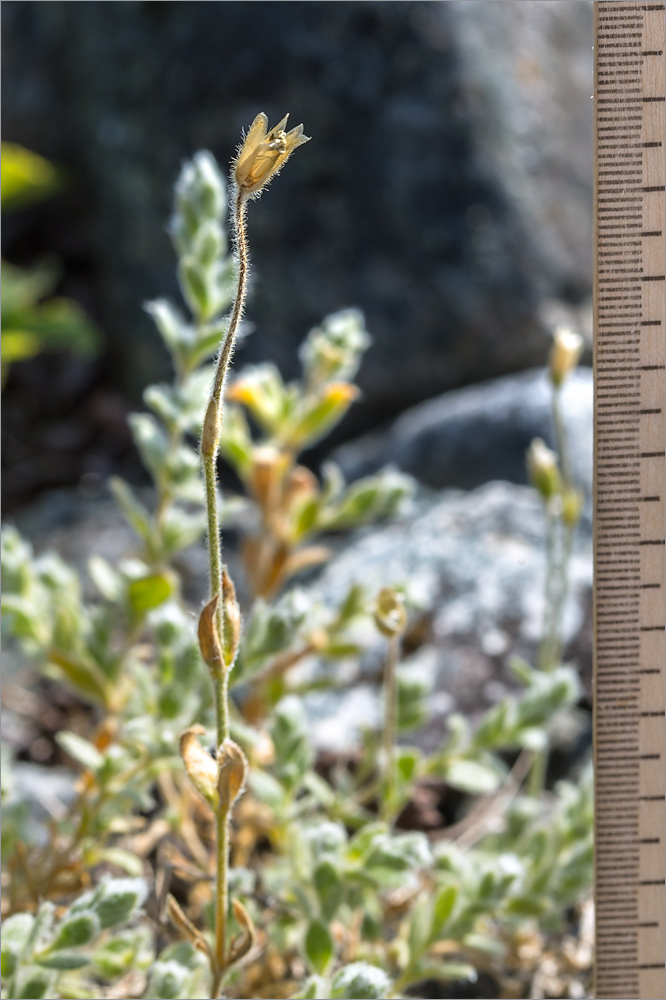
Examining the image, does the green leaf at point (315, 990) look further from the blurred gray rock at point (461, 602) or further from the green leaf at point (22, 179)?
the green leaf at point (22, 179)

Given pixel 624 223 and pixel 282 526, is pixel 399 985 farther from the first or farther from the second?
pixel 624 223

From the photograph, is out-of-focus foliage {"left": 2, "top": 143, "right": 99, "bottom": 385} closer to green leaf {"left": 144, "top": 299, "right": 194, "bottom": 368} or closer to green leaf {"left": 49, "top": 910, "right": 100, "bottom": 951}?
green leaf {"left": 144, "top": 299, "right": 194, "bottom": 368}

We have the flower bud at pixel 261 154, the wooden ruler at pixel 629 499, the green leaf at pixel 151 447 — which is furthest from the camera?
the green leaf at pixel 151 447

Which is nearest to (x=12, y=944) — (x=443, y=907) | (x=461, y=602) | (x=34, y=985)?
(x=34, y=985)

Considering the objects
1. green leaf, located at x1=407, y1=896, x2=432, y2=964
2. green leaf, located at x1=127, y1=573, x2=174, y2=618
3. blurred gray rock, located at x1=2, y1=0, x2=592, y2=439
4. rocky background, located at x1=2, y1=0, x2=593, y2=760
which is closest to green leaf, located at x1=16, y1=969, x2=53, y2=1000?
green leaf, located at x1=407, y1=896, x2=432, y2=964

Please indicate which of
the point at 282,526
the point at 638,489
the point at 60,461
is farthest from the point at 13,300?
the point at 638,489

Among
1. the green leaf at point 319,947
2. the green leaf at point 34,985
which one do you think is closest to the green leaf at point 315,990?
the green leaf at point 319,947
